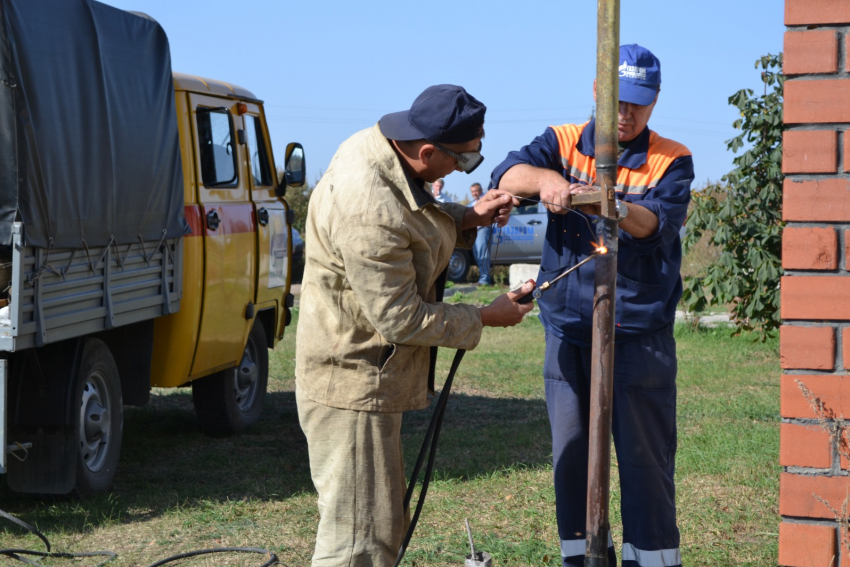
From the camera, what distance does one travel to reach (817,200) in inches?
96.7

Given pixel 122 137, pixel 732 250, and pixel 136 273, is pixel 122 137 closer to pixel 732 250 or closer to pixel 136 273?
pixel 136 273

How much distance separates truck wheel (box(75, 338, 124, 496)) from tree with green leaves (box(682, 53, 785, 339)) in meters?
5.93

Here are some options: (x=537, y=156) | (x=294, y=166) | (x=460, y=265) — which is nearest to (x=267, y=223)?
(x=294, y=166)

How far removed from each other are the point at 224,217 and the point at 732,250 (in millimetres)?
Result: 5171

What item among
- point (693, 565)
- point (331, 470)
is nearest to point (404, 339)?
point (331, 470)

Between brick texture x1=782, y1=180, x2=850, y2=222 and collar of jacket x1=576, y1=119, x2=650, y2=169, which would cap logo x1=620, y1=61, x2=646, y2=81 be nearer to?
collar of jacket x1=576, y1=119, x2=650, y2=169

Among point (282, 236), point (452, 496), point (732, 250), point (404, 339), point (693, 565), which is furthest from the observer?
point (732, 250)

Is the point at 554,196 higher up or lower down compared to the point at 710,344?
higher up

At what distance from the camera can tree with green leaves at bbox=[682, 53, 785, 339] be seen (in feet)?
29.4

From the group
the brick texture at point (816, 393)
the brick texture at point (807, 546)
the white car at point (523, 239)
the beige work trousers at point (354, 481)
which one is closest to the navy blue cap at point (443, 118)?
the beige work trousers at point (354, 481)

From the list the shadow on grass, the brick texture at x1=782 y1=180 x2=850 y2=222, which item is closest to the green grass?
the shadow on grass

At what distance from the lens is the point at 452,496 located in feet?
18.2

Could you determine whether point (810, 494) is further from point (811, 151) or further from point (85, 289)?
point (85, 289)

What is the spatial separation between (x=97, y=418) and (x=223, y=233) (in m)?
1.70
